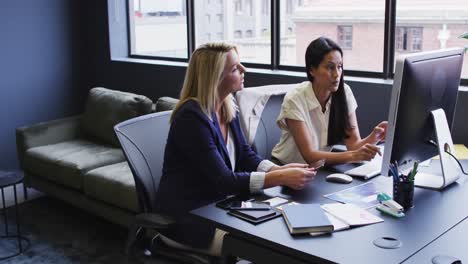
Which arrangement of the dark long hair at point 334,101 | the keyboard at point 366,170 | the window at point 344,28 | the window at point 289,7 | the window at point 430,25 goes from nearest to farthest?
the keyboard at point 366,170 < the dark long hair at point 334,101 < the window at point 430,25 < the window at point 344,28 < the window at point 289,7

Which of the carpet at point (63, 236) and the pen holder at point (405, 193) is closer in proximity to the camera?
the pen holder at point (405, 193)

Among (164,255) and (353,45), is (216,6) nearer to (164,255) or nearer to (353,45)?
(353,45)

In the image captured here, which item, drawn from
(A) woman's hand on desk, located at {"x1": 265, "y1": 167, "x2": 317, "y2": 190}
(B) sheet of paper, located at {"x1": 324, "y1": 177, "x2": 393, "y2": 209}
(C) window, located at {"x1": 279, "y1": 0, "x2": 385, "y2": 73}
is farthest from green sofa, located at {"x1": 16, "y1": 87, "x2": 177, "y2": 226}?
(B) sheet of paper, located at {"x1": 324, "y1": 177, "x2": 393, "y2": 209}

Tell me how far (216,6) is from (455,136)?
216cm

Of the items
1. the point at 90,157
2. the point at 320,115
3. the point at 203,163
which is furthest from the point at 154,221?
the point at 90,157

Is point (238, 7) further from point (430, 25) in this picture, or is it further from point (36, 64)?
point (36, 64)

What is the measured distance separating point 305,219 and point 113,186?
6.48ft

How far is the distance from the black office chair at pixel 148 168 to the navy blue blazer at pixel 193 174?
6 centimetres

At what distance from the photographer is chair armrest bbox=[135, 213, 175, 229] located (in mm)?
1953

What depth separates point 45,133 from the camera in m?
4.25

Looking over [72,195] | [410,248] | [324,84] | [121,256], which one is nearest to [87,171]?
[72,195]

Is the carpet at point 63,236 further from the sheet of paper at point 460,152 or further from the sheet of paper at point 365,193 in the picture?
the sheet of paper at point 460,152

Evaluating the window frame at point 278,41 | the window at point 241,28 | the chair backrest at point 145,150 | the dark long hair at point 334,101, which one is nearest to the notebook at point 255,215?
the chair backrest at point 145,150

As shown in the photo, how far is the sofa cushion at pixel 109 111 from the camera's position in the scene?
4.06m
